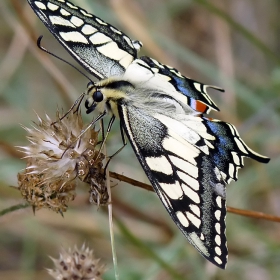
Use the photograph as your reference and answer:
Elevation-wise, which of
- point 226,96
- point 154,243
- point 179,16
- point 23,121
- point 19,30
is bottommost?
point 154,243

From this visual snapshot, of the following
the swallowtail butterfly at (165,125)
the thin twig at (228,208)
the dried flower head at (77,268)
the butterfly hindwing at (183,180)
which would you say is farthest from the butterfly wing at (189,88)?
the dried flower head at (77,268)

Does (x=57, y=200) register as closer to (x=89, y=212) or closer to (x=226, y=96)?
(x=89, y=212)

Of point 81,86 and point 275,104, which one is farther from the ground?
point 81,86

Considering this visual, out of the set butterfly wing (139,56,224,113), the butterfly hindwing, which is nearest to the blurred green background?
butterfly wing (139,56,224,113)

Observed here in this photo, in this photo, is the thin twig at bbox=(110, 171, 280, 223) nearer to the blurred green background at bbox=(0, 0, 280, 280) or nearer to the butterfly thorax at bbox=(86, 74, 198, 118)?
the butterfly thorax at bbox=(86, 74, 198, 118)

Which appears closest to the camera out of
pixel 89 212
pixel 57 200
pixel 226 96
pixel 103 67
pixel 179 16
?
pixel 57 200

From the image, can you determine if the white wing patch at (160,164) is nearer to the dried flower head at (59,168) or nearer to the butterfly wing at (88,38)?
the dried flower head at (59,168)

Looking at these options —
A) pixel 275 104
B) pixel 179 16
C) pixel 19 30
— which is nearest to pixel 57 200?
pixel 275 104
